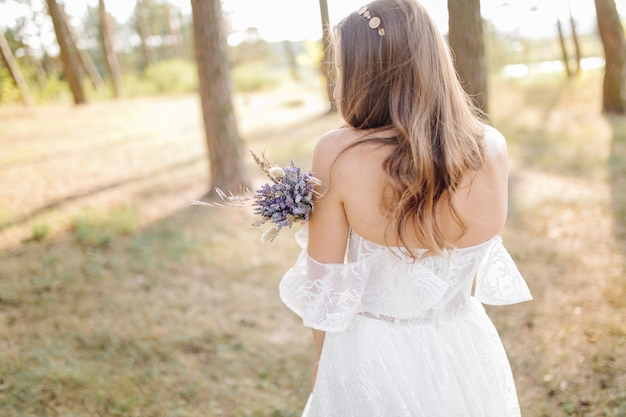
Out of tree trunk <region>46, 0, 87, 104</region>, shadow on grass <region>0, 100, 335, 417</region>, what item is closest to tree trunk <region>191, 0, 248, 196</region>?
shadow on grass <region>0, 100, 335, 417</region>

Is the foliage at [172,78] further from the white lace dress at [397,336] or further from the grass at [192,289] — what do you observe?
the white lace dress at [397,336]

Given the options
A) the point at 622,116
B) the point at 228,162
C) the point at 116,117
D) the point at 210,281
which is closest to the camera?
the point at 210,281

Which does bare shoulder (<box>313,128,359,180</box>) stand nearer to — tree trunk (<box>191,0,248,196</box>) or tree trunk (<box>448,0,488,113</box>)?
tree trunk (<box>448,0,488,113</box>)

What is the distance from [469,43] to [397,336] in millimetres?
2505

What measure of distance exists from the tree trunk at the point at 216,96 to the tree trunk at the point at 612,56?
6343mm

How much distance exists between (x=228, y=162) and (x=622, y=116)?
7798 mm

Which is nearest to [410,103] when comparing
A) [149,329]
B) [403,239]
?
[403,239]

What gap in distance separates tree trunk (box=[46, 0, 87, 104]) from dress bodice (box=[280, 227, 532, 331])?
7704mm

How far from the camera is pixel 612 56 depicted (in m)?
8.58

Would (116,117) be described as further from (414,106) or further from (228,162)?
(414,106)

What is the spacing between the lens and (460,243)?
56.1 inches

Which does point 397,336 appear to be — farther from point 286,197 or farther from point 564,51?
point 564,51

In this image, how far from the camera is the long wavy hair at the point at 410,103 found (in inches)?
48.3

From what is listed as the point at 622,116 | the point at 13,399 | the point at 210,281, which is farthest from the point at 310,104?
the point at 13,399
